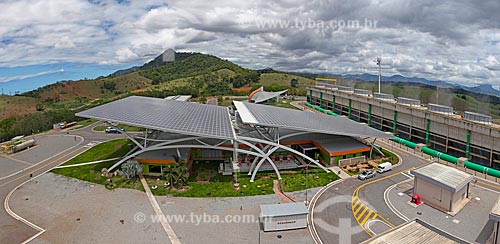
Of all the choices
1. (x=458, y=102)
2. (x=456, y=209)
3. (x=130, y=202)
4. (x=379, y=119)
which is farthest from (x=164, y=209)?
(x=458, y=102)

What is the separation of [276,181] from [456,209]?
18.9 meters

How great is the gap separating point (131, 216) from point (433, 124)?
48.5 m

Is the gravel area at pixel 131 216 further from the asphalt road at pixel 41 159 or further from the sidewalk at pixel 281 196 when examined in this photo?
the asphalt road at pixel 41 159

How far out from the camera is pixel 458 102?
60.7m

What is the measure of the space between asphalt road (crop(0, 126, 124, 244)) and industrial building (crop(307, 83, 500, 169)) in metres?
54.8

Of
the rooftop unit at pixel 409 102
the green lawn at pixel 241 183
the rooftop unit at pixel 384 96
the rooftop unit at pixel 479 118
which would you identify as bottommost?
the green lawn at pixel 241 183

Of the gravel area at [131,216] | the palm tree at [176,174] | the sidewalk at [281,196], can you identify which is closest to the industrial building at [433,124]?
the gravel area at [131,216]

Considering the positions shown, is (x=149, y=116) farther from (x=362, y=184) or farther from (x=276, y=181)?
(x=362, y=184)

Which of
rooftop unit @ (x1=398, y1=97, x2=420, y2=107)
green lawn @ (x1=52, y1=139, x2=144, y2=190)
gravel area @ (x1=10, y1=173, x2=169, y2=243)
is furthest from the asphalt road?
rooftop unit @ (x1=398, y1=97, x2=420, y2=107)

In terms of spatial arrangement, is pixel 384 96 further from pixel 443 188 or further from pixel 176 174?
pixel 176 174

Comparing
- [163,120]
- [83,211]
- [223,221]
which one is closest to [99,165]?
[83,211]

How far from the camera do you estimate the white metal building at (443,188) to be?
27875 millimetres

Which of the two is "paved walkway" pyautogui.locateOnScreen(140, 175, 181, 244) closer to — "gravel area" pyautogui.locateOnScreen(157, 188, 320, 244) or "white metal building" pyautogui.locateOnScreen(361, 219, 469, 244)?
"gravel area" pyautogui.locateOnScreen(157, 188, 320, 244)

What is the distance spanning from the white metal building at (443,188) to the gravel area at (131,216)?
11.1 meters
